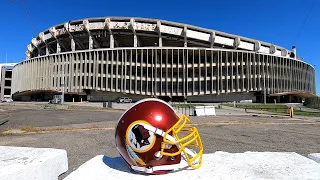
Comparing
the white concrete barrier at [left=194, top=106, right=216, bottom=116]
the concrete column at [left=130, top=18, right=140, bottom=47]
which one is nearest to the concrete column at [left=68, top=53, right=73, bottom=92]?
the concrete column at [left=130, top=18, right=140, bottom=47]

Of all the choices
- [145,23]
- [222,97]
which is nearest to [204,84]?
[222,97]

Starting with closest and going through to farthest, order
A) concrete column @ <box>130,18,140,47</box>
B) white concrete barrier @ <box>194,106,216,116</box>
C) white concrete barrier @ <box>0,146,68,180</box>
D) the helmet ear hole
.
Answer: white concrete barrier @ <box>0,146,68,180</box>, the helmet ear hole, white concrete barrier @ <box>194,106,216,116</box>, concrete column @ <box>130,18,140,47</box>

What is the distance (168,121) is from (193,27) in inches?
2953

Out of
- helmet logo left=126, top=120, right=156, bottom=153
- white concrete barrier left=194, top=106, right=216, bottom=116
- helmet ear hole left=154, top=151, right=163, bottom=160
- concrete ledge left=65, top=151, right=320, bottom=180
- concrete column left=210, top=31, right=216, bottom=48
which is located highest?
concrete column left=210, top=31, right=216, bottom=48

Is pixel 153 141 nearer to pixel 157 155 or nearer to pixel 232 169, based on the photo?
pixel 157 155

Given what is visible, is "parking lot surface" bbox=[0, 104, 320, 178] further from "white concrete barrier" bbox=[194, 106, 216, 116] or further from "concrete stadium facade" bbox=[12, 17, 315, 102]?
"concrete stadium facade" bbox=[12, 17, 315, 102]

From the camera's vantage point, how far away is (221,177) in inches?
115

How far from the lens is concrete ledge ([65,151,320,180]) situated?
9.73ft

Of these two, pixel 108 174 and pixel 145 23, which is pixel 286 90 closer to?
pixel 145 23

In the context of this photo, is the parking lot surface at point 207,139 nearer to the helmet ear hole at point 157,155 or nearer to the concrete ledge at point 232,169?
the concrete ledge at point 232,169

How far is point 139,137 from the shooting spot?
327 cm

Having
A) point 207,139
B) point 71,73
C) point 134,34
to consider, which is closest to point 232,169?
point 207,139

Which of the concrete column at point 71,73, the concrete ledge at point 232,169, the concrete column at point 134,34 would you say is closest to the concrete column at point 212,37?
the concrete column at point 134,34

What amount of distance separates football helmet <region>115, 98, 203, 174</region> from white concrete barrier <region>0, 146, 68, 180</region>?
2.74 feet
